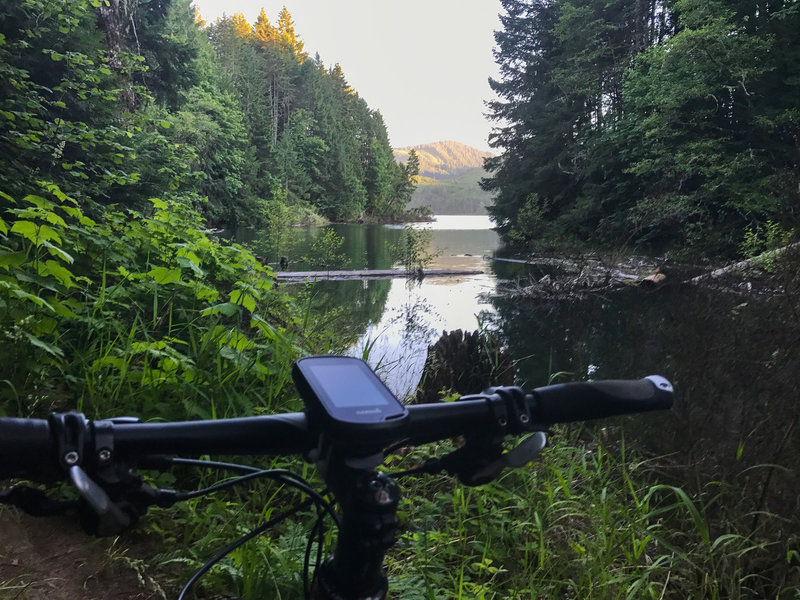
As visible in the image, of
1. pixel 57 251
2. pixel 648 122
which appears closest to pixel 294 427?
pixel 57 251

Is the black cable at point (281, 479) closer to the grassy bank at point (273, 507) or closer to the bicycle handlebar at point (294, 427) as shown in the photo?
the bicycle handlebar at point (294, 427)

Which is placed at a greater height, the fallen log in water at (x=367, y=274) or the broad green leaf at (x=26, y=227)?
the broad green leaf at (x=26, y=227)

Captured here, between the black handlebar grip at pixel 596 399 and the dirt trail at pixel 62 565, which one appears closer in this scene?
the black handlebar grip at pixel 596 399

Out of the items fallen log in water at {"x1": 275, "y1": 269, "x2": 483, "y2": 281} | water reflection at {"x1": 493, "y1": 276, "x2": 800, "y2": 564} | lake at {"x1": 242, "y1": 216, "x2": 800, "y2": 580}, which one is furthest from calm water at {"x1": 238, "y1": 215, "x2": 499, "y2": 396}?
water reflection at {"x1": 493, "y1": 276, "x2": 800, "y2": 564}

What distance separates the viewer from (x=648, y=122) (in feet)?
59.3

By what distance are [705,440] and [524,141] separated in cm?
2835

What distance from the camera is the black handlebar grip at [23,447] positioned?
620mm

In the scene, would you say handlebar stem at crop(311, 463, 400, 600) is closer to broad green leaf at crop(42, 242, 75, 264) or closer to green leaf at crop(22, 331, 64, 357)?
green leaf at crop(22, 331, 64, 357)

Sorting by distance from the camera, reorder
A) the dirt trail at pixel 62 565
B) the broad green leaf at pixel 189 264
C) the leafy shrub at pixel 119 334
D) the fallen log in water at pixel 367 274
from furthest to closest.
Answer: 1. the fallen log in water at pixel 367 274
2. the broad green leaf at pixel 189 264
3. the leafy shrub at pixel 119 334
4. the dirt trail at pixel 62 565

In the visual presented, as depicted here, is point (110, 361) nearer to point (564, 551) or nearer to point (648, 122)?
point (564, 551)

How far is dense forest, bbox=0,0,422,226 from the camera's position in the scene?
5828 millimetres

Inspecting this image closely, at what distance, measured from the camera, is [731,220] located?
55.6 feet

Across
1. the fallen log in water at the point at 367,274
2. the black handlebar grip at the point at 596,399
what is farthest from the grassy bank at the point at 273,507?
the fallen log in water at the point at 367,274

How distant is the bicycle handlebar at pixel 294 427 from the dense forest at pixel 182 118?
466 cm
